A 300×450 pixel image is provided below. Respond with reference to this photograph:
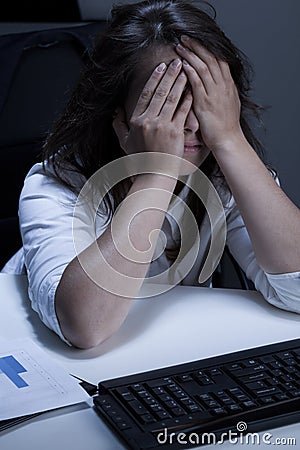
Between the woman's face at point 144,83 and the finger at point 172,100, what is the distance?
0.04 m

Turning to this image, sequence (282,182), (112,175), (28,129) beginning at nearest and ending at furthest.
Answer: (112,175) → (28,129) → (282,182)

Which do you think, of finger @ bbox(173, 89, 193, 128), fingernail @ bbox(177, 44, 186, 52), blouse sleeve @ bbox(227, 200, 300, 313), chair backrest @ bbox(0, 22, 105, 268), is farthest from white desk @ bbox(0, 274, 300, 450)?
chair backrest @ bbox(0, 22, 105, 268)

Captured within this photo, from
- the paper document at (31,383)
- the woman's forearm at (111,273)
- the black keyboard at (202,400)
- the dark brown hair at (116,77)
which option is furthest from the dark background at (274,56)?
the black keyboard at (202,400)

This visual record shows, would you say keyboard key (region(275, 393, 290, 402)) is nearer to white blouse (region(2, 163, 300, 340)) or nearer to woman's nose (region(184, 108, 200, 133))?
white blouse (region(2, 163, 300, 340))

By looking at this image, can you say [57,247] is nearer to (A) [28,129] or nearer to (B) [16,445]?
(B) [16,445]

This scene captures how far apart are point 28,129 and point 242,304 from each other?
924mm

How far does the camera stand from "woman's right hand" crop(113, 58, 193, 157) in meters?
1.25

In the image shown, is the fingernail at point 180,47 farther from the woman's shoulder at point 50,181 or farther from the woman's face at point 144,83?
the woman's shoulder at point 50,181

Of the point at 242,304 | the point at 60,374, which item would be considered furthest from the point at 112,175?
the point at 60,374

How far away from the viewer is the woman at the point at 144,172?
1.15 meters

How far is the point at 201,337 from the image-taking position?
1111 mm

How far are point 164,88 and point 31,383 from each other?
502mm

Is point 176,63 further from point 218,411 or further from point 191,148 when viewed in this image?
point 218,411

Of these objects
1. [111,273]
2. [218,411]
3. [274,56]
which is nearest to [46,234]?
[111,273]
